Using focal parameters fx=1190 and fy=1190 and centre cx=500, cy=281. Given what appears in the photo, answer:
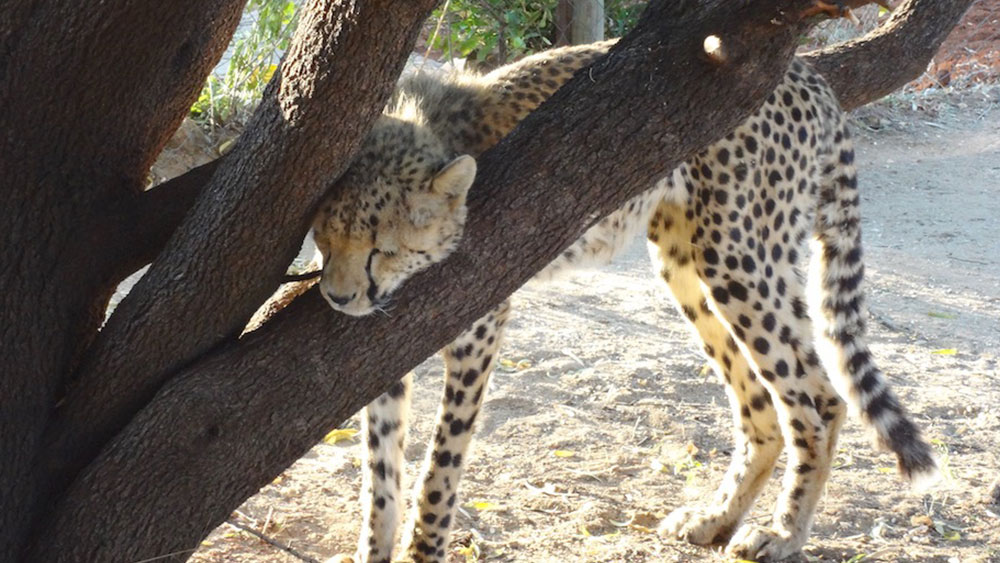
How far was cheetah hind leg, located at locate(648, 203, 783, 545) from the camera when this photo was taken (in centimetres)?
378

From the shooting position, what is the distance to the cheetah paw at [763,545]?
362 centimetres

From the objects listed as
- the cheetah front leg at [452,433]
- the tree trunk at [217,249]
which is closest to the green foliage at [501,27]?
the cheetah front leg at [452,433]

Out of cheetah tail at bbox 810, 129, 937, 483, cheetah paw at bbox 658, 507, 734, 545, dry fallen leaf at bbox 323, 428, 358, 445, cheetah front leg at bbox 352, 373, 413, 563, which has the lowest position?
dry fallen leaf at bbox 323, 428, 358, 445

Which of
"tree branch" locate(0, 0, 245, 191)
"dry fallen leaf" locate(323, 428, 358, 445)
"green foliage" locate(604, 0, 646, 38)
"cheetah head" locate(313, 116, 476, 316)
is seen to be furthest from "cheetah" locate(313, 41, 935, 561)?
"green foliage" locate(604, 0, 646, 38)

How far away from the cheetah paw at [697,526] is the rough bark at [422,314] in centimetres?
154

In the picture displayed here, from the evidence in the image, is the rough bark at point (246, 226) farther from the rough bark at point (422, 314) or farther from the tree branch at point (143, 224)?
the tree branch at point (143, 224)

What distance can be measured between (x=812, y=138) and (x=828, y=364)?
0.75 m

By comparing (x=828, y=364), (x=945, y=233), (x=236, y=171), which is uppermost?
(x=236, y=171)

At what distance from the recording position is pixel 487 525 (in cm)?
373

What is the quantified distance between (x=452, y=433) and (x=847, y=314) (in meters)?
1.43

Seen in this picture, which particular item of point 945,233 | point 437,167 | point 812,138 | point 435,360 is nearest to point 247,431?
point 437,167

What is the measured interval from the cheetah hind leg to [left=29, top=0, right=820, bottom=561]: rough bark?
1429 mm

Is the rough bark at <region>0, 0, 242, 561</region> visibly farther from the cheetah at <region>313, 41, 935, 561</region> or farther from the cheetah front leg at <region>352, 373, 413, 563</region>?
the cheetah front leg at <region>352, 373, 413, 563</region>

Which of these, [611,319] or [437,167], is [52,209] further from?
[611,319]
